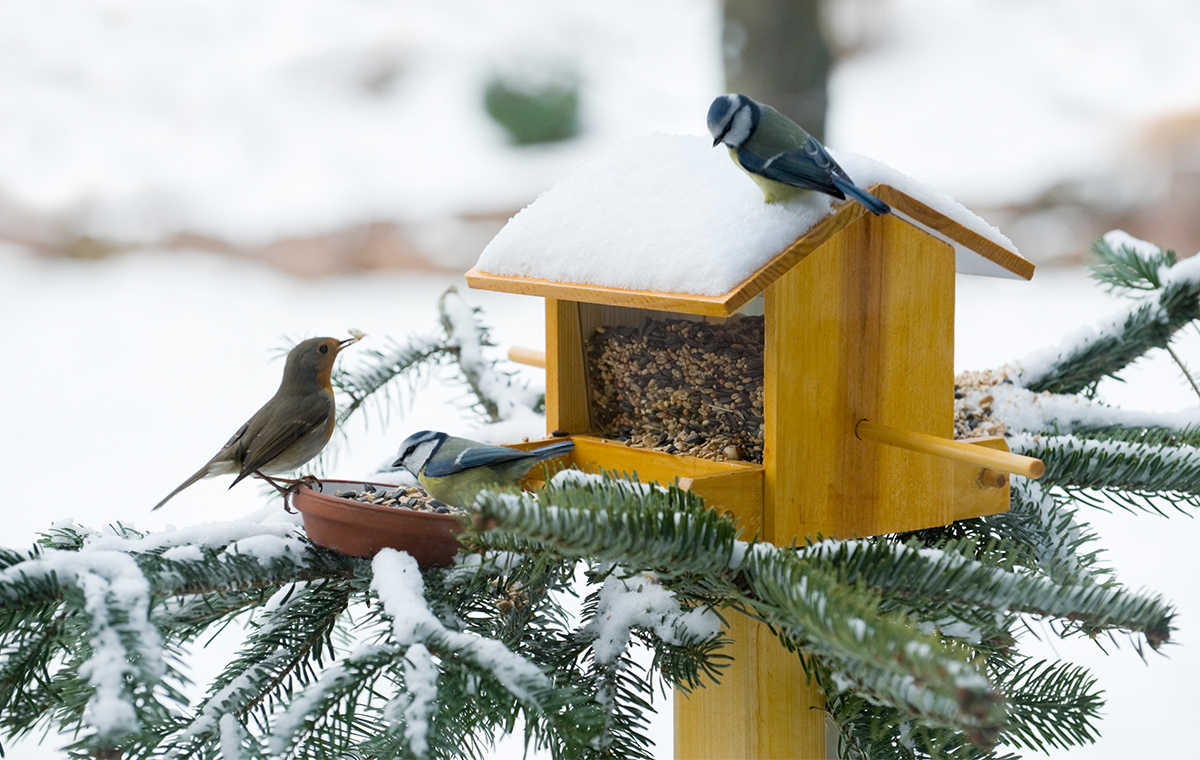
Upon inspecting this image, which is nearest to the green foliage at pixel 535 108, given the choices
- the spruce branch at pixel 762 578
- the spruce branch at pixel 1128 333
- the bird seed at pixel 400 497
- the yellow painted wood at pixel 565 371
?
the spruce branch at pixel 1128 333

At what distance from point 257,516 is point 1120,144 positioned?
4596 mm

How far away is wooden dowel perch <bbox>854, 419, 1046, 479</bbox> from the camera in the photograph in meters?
0.93

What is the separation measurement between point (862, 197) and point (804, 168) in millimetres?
60

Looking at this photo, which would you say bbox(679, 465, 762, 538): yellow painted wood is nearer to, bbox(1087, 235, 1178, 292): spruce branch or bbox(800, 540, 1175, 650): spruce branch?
bbox(800, 540, 1175, 650): spruce branch

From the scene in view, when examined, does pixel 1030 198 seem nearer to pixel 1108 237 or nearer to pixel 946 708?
pixel 1108 237

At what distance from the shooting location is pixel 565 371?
53.3 inches

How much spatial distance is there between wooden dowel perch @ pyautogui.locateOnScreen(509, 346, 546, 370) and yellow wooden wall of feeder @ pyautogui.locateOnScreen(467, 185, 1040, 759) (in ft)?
1.23

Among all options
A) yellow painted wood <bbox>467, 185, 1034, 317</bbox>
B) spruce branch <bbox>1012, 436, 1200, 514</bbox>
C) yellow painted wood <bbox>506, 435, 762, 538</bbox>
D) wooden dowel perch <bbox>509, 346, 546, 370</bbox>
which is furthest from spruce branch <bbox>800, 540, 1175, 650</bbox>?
wooden dowel perch <bbox>509, 346, 546, 370</bbox>

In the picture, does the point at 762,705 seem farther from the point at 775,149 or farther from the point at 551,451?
Answer: the point at 775,149

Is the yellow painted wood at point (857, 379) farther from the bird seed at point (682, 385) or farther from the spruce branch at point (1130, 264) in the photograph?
the spruce branch at point (1130, 264)

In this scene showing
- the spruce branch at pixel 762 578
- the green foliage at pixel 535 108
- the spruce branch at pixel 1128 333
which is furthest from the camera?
the green foliage at pixel 535 108

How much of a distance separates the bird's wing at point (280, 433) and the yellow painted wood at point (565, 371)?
304 mm

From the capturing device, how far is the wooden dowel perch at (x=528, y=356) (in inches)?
62.2

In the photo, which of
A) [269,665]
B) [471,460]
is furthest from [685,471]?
[269,665]
